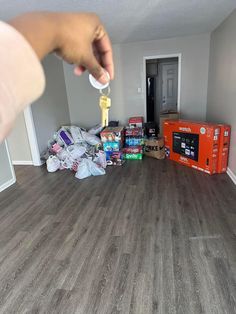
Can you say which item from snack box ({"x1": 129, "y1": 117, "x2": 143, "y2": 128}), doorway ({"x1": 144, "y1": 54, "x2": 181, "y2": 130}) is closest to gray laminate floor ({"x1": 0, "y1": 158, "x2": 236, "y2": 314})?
snack box ({"x1": 129, "y1": 117, "x2": 143, "y2": 128})

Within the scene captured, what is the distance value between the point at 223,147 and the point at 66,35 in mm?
3172

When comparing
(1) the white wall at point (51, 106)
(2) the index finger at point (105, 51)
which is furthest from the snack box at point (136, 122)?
(2) the index finger at point (105, 51)

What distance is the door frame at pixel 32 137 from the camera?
3570 mm

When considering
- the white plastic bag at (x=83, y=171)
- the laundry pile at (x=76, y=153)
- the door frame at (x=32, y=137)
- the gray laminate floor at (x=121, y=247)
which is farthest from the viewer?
the door frame at (x=32, y=137)

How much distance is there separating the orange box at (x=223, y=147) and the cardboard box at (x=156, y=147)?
3.54 feet

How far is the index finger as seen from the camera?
0.44m

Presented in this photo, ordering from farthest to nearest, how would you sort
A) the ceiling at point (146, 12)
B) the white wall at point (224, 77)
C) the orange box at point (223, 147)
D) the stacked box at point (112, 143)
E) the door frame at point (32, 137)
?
the stacked box at point (112, 143) → the door frame at point (32, 137) → the orange box at point (223, 147) → the white wall at point (224, 77) → the ceiling at point (146, 12)

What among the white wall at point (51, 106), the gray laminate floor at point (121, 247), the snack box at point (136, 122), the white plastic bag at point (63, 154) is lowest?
the gray laminate floor at point (121, 247)

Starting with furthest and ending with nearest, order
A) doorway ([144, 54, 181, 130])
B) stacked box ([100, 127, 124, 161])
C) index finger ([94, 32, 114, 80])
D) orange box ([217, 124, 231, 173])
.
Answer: doorway ([144, 54, 181, 130]) → stacked box ([100, 127, 124, 161]) → orange box ([217, 124, 231, 173]) → index finger ([94, 32, 114, 80])

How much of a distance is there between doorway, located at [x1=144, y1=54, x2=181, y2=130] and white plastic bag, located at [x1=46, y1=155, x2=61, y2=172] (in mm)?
2936

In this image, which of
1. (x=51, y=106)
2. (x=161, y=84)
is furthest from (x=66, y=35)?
(x=161, y=84)

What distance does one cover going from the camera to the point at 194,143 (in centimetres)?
337

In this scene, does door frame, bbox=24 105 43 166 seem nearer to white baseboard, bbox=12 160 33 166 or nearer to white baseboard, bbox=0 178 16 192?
white baseboard, bbox=12 160 33 166

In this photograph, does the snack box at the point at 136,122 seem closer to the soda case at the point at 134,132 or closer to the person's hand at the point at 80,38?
the soda case at the point at 134,132
